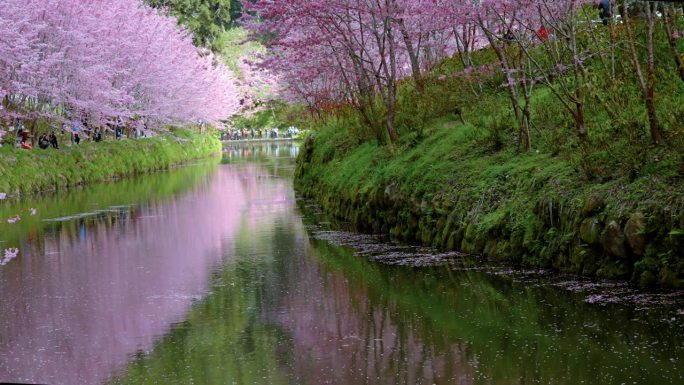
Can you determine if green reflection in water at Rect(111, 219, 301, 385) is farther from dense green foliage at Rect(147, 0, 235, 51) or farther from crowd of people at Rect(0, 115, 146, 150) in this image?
dense green foliage at Rect(147, 0, 235, 51)

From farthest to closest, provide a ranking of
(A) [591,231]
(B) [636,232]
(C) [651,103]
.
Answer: (C) [651,103] < (A) [591,231] < (B) [636,232]

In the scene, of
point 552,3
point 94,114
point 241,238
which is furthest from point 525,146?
point 94,114

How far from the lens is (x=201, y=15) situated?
70938mm

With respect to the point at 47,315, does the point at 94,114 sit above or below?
above

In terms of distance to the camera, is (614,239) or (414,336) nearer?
(414,336)

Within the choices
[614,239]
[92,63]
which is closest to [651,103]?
[614,239]

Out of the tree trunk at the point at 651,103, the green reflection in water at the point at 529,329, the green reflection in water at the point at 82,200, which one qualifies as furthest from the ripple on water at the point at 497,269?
the green reflection in water at the point at 82,200

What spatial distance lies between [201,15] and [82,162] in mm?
36473

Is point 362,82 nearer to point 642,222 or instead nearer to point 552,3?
point 552,3

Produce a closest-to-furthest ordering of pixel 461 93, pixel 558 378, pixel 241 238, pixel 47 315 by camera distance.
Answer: pixel 558 378 → pixel 47 315 → pixel 241 238 → pixel 461 93

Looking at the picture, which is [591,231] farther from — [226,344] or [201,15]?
[201,15]

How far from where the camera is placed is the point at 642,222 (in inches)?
416

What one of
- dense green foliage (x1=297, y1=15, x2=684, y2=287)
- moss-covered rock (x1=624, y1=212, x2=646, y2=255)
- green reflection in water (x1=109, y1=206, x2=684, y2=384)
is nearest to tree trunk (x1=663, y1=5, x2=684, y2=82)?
dense green foliage (x1=297, y1=15, x2=684, y2=287)

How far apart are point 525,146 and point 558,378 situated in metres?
8.03
